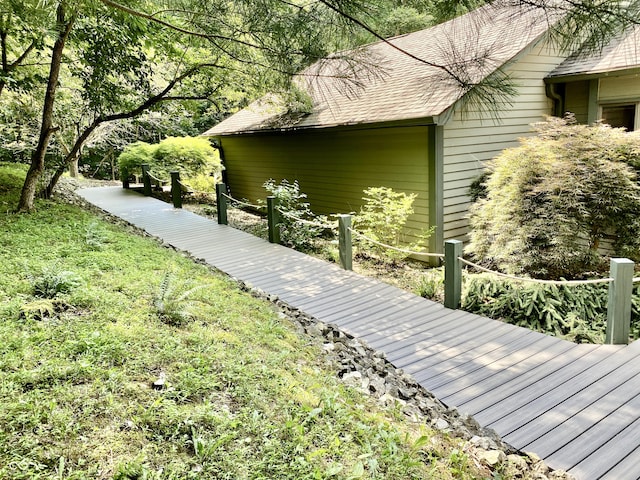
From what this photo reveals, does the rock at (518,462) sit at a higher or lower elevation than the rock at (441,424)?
lower

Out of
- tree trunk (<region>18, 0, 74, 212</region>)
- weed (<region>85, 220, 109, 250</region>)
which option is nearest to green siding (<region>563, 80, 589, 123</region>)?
weed (<region>85, 220, 109, 250</region>)

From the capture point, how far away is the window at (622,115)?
27.6ft

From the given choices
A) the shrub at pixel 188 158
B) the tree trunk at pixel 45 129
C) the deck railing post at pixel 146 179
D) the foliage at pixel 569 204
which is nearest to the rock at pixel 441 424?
the foliage at pixel 569 204

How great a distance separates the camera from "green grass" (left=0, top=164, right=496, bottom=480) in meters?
2.41

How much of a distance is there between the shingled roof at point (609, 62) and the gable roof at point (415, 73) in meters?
1.24

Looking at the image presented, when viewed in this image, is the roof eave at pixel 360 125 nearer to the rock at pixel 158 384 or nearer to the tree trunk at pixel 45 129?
the tree trunk at pixel 45 129

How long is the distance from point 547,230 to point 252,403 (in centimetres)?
486

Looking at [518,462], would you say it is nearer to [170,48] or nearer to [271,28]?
[271,28]

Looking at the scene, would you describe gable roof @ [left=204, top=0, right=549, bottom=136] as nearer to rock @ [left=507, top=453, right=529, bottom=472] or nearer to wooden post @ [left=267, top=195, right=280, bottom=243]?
wooden post @ [left=267, top=195, right=280, bottom=243]

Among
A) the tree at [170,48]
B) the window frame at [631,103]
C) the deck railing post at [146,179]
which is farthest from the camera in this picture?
the deck railing post at [146,179]

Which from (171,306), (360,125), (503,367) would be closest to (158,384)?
(171,306)

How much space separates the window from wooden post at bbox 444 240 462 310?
204 inches

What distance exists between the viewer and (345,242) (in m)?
7.61

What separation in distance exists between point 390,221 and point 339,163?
2.62 meters
